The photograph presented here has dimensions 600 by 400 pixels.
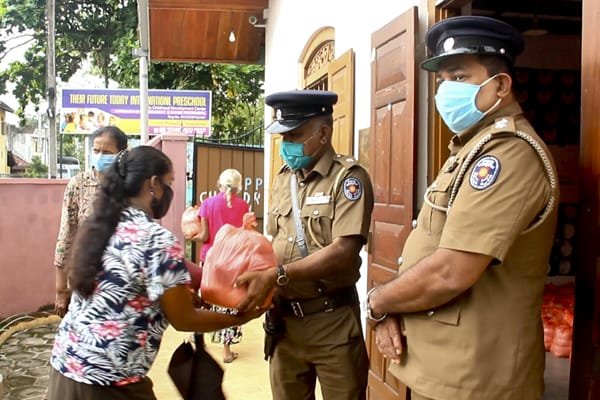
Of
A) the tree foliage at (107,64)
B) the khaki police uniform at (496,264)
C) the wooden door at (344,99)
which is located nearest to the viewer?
the khaki police uniform at (496,264)

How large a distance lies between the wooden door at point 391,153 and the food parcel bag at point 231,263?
122 centimetres

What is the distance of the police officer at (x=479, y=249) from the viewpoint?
5.23ft

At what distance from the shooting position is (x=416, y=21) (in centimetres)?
313

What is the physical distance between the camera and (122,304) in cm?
193

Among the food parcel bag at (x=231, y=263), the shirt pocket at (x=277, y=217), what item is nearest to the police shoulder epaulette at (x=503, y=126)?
the food parcel bag at (x=231, y=263)

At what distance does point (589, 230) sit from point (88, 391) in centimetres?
167

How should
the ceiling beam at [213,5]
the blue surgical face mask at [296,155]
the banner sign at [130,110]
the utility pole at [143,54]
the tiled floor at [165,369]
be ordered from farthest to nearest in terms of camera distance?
1. the banner sign at [130,110]
2. the ceiling beam at [213,5]
3. the utility pole at [143,54]
4. the tiled floor at [165,369]
5. the blue surgical face mask at [296,155]

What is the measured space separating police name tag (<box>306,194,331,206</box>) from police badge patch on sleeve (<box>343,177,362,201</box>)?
3.2 inches

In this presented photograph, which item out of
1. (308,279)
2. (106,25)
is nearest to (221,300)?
(308,279)

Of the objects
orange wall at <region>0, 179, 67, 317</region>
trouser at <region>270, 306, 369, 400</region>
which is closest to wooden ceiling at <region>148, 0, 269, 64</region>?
orange wall at <region>0, 179, 67, 317</region>

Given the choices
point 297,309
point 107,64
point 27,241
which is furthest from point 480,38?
point 107,64

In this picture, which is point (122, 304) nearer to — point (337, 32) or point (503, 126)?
point (503, 126)

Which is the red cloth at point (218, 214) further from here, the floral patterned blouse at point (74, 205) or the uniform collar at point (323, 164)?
the uniform collar at point (323, 164)

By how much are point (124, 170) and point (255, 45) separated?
251 inches
